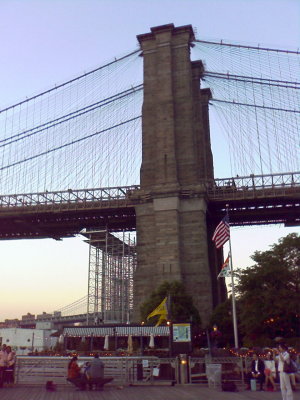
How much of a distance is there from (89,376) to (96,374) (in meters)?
0.33

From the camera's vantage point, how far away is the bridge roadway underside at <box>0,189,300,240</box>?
2511 inches

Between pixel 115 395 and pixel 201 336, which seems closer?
pixel 115 395

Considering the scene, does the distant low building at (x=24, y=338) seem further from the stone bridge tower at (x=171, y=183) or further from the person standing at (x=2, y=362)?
the person standing at (x=2, y=362)

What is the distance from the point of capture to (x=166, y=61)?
62.8 m

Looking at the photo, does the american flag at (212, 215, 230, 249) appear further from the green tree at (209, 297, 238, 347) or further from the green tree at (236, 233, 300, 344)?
the green tree at (209, 297, 238, 347)

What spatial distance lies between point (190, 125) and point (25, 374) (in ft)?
141

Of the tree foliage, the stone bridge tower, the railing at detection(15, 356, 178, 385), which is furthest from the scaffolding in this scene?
the railing at detection(15, 356, 178, 385)

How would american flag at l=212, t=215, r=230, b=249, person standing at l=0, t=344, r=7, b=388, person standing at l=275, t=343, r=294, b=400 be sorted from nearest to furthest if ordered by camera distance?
1. person standing at l=275, t=343, r=294, b=400
2. person standing at l=0, t=344, r=7, b=388
3. american flag at l=212, t=215, r=230, b=249

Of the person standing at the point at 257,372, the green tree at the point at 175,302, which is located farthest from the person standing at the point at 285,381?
the green tree at the point at 175,302

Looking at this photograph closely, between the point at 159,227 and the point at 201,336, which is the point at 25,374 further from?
the point at 159,227

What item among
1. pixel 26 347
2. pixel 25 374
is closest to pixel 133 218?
pixel 26 347

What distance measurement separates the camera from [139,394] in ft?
63.3

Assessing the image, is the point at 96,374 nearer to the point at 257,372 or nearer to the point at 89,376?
the point at 89,376

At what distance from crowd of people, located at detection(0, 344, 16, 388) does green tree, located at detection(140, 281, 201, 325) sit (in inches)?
988
